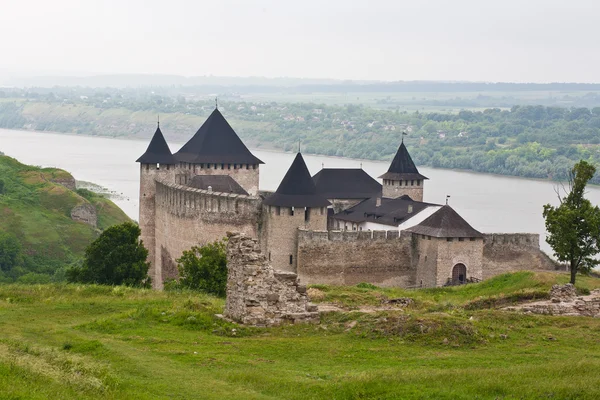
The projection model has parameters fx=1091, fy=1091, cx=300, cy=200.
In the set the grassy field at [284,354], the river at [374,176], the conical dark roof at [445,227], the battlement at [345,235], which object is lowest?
the river at [374,176]

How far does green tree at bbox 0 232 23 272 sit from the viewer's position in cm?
3222

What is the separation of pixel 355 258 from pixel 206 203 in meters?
3.72

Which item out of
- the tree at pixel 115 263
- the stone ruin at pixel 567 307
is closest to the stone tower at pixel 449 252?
the tree at pixel 115 263

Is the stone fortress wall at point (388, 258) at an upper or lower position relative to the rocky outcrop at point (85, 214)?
upper

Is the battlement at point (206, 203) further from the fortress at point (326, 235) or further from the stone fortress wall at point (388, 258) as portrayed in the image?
the stone fortress wall at point (388, 258)

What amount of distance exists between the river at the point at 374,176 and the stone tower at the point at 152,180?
11.8 m

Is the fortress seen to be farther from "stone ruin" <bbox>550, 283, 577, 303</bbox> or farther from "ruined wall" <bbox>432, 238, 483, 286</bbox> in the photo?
"stone ruin" <bbox>550, 283, 577, 303</bbox>

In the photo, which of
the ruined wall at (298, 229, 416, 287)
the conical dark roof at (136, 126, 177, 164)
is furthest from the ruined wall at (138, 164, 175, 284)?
the ruined wall at (298, 229, 416, 287)

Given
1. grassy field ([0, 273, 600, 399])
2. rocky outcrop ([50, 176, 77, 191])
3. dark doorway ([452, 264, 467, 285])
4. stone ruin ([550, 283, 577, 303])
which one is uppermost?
grassy field ([0, 273, 600, 399])

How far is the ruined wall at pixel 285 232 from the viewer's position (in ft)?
78.1

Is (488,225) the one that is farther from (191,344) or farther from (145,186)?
(191,344)

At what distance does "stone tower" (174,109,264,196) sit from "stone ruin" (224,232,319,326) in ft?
58.5

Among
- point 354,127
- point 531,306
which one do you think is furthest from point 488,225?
point 354,127

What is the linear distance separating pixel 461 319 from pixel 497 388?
2.79m
